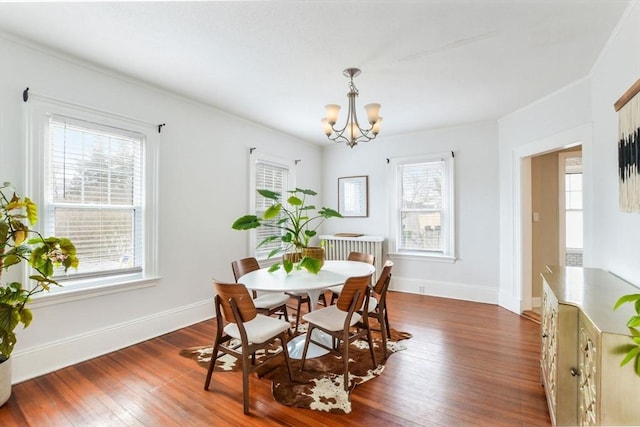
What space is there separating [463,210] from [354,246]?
180cm

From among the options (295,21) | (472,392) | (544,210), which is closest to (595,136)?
(544,210)

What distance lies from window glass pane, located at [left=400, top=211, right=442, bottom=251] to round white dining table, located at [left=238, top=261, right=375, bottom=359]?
6.91ft

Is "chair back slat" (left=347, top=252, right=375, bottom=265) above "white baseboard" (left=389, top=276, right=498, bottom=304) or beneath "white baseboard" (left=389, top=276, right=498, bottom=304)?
above

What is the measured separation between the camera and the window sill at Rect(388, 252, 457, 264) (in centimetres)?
459

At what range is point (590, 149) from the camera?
2.74 meters

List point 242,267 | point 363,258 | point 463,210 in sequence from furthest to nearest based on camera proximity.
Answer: point 463,210
point 363,258
point 242,267

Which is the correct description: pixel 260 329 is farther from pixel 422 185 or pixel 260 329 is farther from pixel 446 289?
pixel 422 185

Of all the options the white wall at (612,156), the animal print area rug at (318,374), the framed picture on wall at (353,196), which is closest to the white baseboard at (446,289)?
the framed picture on wall at (353,196)

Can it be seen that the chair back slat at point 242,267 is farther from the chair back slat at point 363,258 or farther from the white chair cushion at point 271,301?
the chair back slat at point 363,258

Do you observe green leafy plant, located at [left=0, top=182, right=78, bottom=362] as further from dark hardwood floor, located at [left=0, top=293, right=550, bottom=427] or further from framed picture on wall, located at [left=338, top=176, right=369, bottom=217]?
framed picture on wall, located at [left=338, top=176, right=369, bottom=217]

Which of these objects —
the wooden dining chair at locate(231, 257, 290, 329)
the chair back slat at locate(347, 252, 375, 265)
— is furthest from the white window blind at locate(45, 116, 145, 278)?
the chair back slat at locate(347, 252, 375, 265)

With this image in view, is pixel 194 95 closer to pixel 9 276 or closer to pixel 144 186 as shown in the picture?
pixel 144 186

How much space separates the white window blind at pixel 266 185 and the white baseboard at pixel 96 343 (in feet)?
4.38

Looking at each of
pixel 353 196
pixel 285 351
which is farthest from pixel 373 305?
pixel 353 196
